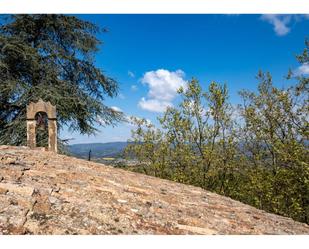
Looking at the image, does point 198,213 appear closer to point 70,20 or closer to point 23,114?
point 23,114

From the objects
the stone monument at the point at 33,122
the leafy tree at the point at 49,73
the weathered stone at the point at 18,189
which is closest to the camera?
the weathered stone at the point at 18,189

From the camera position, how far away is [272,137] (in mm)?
16094

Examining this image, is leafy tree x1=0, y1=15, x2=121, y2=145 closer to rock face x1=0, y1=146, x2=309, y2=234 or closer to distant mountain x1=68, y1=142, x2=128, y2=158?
distant mountain x1=68, y1=142, x2=128, y2=158

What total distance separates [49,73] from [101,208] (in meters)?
11.7

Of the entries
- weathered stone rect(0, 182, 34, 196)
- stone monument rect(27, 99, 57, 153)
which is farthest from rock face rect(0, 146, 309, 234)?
stone monument rect(27, 99, 57, 153)

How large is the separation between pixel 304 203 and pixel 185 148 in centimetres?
580

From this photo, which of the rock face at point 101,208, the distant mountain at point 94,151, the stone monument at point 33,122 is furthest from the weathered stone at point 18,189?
the distant mountain at point 94,151

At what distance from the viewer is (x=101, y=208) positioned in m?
4.13

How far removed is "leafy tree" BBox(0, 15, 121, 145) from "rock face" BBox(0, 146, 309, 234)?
25.2ft

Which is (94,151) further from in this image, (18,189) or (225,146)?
(18,189)

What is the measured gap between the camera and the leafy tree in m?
13.4

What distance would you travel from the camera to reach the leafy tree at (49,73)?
13.4 metres

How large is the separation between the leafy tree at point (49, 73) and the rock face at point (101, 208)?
25.2 feet

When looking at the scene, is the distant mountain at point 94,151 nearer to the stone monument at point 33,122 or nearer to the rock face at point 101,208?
the stone monument at point 33,122
